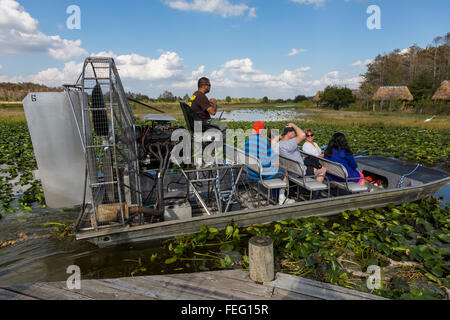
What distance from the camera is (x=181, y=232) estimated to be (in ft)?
13.5

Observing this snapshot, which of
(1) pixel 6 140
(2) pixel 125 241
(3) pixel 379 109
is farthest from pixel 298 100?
(2) pixel 125 241

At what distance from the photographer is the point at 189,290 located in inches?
104

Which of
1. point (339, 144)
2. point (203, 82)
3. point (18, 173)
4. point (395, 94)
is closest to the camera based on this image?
point (203, 82)

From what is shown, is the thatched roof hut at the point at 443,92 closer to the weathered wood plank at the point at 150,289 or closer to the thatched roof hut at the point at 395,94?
the thatched roof hut at the point at 395,94

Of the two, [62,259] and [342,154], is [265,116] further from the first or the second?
[62,259]

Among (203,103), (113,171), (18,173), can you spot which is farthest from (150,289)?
(18,173)

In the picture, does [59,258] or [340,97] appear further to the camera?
[340,97]

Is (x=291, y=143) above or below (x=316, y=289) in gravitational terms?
above

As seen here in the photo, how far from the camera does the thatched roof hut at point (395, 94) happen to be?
1426 inches

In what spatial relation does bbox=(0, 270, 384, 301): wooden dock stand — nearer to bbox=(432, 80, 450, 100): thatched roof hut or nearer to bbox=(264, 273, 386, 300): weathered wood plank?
bbox=(264, 273, 386, 300): weathered wood plank

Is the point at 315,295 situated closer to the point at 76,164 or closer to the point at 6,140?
the point at 76,164

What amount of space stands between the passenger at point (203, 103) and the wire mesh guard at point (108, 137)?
4.26 feet

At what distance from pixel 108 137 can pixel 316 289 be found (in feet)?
9.55

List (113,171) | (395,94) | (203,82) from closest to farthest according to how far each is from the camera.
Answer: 1. (113,171)
2. (203,82)
3. (395,94)
